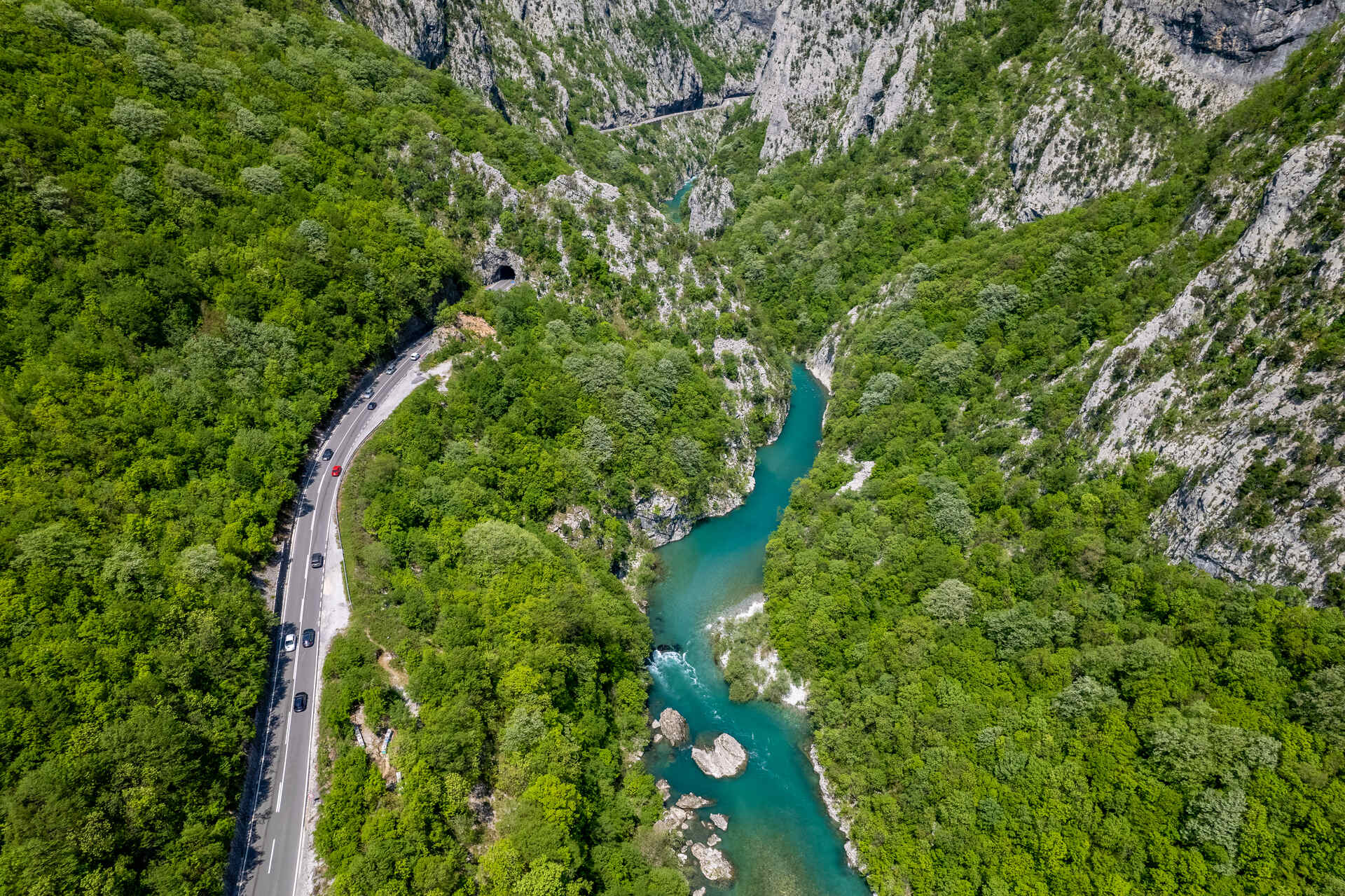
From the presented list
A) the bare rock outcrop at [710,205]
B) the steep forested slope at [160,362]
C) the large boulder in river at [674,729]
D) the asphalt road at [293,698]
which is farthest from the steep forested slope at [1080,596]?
the bare rock outcrop at [710,205]

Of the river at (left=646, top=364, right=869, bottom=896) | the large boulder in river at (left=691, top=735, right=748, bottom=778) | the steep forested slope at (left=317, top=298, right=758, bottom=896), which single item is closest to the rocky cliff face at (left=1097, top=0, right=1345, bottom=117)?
the river at (left=646, top=364, right=869, bottom=896)

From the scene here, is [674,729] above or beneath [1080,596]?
beneath

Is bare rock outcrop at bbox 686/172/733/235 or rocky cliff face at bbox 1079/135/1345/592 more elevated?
bare rock outcrop at bbox 686/172/733/235

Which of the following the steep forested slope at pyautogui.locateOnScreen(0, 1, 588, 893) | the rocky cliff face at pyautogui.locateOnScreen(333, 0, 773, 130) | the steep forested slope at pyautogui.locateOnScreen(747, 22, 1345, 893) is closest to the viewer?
the steep forested slope at pyautogui.locateOnScreen(0, 1, 588, 893)

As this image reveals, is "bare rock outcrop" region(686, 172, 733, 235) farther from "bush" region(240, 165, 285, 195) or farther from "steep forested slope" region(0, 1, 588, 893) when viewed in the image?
"bush" region(240, 165, 285, 195)

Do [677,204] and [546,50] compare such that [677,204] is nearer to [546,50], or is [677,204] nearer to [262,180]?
[546,50]

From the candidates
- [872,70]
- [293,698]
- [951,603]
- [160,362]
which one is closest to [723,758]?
[951,603]
